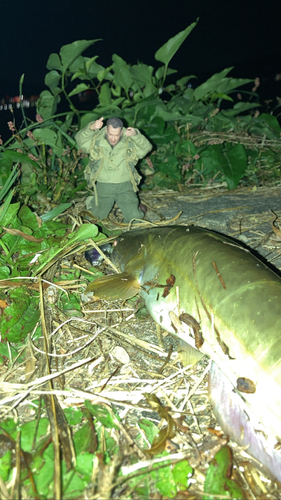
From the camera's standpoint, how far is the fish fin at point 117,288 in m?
2.00

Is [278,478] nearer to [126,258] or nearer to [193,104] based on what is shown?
[126,258]

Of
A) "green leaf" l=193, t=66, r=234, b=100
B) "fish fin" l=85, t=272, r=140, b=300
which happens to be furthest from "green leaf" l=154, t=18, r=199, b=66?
"fish fin" l=85, t=272, r=140, b=300

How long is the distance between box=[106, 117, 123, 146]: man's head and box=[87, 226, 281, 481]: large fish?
42.7 inches

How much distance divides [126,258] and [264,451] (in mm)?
1212

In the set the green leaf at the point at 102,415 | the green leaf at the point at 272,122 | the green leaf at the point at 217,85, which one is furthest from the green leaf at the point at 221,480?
the green leaf at the point at 272,122

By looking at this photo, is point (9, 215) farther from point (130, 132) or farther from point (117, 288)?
point (130, 132)

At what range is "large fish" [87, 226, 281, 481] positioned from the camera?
1.26 m

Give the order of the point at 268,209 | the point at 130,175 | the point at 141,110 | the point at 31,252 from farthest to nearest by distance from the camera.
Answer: the point at 141,110 < the point at 268,209 < the point at 130,175 < the point at 31,252

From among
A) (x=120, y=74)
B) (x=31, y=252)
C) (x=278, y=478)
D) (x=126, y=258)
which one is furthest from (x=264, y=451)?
(x=120, y=74)

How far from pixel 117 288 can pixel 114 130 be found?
1.28 metres

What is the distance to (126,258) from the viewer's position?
7.11ft

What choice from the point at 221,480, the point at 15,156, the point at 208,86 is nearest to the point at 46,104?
the point at 15,156

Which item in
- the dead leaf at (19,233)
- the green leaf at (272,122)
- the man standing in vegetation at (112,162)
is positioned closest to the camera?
the dead leaf at (19,233)

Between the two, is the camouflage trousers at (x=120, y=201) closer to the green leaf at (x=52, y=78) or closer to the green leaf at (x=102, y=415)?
the green leaf at (x=52, y=78)
